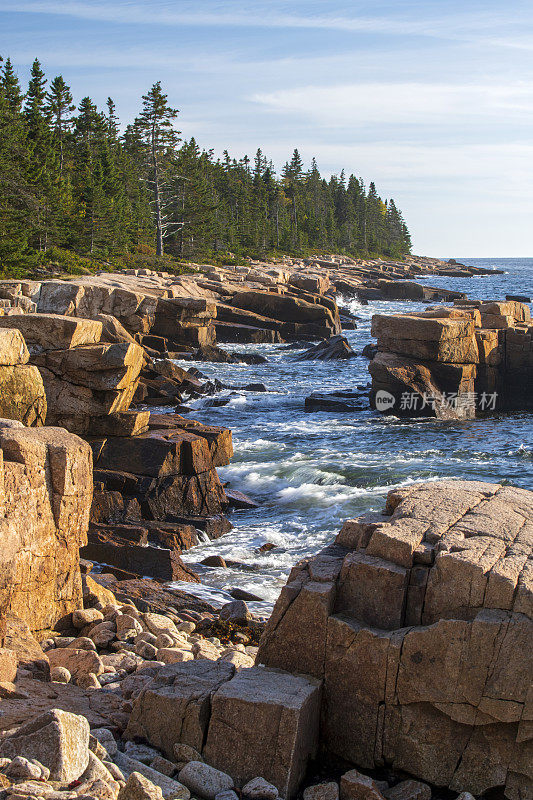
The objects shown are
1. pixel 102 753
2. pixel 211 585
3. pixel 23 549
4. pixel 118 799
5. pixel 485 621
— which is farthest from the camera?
pixel 211 585

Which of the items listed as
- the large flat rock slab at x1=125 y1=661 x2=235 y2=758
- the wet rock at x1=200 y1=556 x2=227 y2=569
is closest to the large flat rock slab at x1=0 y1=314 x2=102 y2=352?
the wet rock at x1=200 y1=556 x2=227 y2=569

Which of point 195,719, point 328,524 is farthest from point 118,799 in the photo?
point 328,524

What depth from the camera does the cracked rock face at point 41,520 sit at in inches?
297

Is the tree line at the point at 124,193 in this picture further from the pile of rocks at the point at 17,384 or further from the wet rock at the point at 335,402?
the pile of rocks at the point at 17,384

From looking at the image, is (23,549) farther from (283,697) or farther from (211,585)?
(211,585)

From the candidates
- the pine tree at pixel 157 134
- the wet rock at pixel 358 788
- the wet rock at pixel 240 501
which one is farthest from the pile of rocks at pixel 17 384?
the pine tree at pixel 157 134

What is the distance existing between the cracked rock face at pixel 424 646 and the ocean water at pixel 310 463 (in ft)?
13.2

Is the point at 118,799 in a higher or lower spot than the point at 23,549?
lower

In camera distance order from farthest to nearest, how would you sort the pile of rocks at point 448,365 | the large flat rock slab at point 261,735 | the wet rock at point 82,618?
Answer: 1. the pile of rocks at point 448,365
2. the wet rock at point 82,618
3. the large flat rock slab at point 261,735

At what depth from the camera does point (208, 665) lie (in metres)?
7.05

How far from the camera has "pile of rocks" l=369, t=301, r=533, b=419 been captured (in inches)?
1055

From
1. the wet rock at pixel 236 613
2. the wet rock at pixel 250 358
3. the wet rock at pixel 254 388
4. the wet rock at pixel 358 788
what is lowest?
the wet rock at pixel 236 613

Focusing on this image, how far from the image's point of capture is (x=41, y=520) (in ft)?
26.6

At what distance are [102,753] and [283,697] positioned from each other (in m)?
1.61
